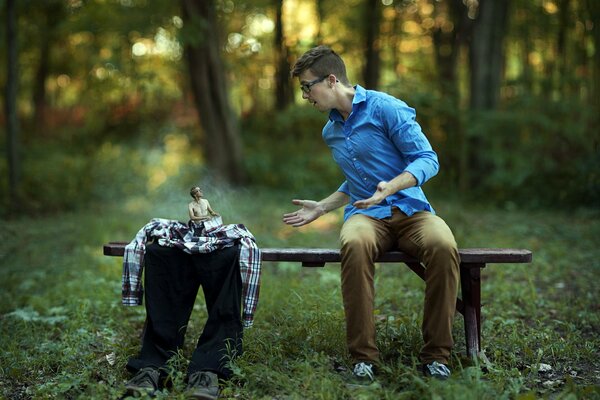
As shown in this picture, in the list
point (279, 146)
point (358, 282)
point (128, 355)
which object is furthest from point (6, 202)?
point (358, 282)

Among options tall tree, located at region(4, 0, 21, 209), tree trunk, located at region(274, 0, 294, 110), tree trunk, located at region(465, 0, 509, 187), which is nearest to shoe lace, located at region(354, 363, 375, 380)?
tall tree, located at region(4, 0, 21, 209)

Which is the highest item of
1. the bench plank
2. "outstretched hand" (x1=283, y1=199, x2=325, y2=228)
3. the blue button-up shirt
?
the blue button-up shirt

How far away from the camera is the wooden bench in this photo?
3.97m

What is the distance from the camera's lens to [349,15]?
18141mm

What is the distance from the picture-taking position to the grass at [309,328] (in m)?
3.67

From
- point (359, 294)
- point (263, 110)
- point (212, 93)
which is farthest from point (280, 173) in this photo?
point (359, 294)

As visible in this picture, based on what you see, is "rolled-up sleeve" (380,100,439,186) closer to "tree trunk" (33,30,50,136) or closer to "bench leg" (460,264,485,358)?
"bench leg" (460,264,485,358)

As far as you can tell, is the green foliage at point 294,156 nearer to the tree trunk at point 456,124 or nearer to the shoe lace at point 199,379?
the tree trunk at point 456,124

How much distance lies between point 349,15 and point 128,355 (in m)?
15.3

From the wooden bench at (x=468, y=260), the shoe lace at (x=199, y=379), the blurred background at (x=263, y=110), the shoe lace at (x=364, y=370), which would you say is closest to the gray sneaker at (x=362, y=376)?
the shoe lace at (x=364, y=370)

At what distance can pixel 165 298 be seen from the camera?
13.3ft

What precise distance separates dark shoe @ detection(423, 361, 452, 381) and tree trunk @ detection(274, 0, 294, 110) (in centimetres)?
1416

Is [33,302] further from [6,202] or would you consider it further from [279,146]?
[279,146]

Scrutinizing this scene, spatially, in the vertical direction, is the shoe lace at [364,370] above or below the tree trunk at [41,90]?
below
